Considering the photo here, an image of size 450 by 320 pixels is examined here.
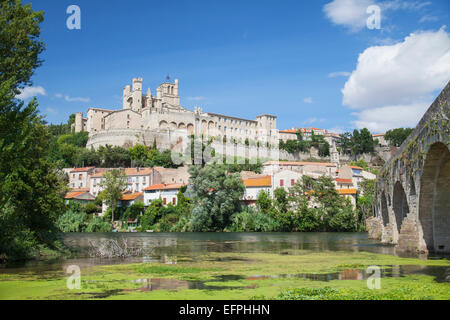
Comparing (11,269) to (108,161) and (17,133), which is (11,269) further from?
(108,161)

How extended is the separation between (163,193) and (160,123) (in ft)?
152

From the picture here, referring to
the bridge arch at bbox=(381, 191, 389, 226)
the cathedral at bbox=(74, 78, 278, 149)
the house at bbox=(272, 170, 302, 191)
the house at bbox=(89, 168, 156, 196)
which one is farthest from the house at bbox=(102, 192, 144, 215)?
the bridge arch at bbox=(381, 191, 389, 226)

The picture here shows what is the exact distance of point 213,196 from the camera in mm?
53656

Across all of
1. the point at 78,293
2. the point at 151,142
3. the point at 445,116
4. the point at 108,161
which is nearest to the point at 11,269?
the point at 78,293

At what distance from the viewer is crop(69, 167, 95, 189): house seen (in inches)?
3384

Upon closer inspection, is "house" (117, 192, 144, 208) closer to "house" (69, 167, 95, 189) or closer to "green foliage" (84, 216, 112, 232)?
"green foliage" (84, 216, 112, 232)

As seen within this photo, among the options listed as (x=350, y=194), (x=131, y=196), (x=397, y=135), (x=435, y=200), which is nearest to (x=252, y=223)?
(x=350, y=194)

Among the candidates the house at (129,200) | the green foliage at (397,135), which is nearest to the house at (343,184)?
the house at (129,200)

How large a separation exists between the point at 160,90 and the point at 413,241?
12495 cm

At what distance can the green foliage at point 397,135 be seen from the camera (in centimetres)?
12850

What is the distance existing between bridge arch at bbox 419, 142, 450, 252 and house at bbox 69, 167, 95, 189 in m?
76.9

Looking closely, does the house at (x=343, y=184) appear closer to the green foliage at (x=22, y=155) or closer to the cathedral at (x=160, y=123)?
the cathedral at (x=160, y=123)

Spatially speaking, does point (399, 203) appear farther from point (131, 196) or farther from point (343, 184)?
point (131, 196)
